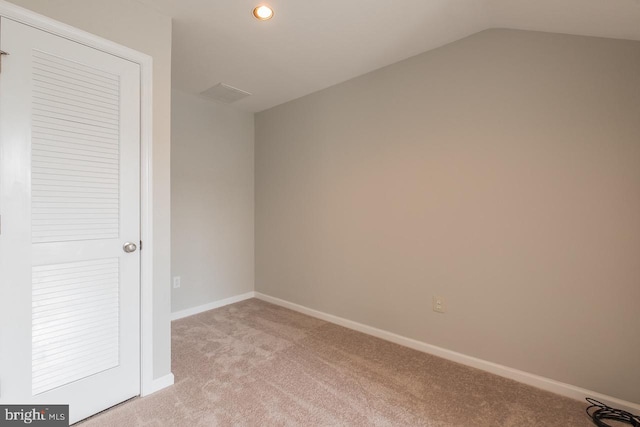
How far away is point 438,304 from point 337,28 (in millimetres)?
2301

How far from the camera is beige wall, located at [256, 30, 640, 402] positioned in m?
1.74

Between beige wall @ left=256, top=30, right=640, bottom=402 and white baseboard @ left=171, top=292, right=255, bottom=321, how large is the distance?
113 centimetres

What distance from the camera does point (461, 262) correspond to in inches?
90.3

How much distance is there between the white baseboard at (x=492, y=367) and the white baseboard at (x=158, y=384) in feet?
5.36

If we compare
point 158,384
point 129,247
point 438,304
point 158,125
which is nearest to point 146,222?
point 129,247

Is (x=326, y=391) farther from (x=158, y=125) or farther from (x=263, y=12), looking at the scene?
(x=263, y=12)

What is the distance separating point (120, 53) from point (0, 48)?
0.52m

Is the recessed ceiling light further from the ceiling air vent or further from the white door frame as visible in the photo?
the ceiling air vent

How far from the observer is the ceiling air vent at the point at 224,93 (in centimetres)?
312

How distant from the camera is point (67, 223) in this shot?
1.61 meters

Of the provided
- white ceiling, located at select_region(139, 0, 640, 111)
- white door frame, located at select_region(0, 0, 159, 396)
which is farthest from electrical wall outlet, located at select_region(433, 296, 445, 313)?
white door frame, located at select_region(0, 0, 159, 396)

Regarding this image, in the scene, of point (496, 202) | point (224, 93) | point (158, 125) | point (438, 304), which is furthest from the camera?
point (224, 93)

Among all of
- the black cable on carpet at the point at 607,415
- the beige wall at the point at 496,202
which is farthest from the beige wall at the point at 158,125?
the black cable on carpet at the point at 607,415

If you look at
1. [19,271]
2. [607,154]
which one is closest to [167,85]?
[19,271]
